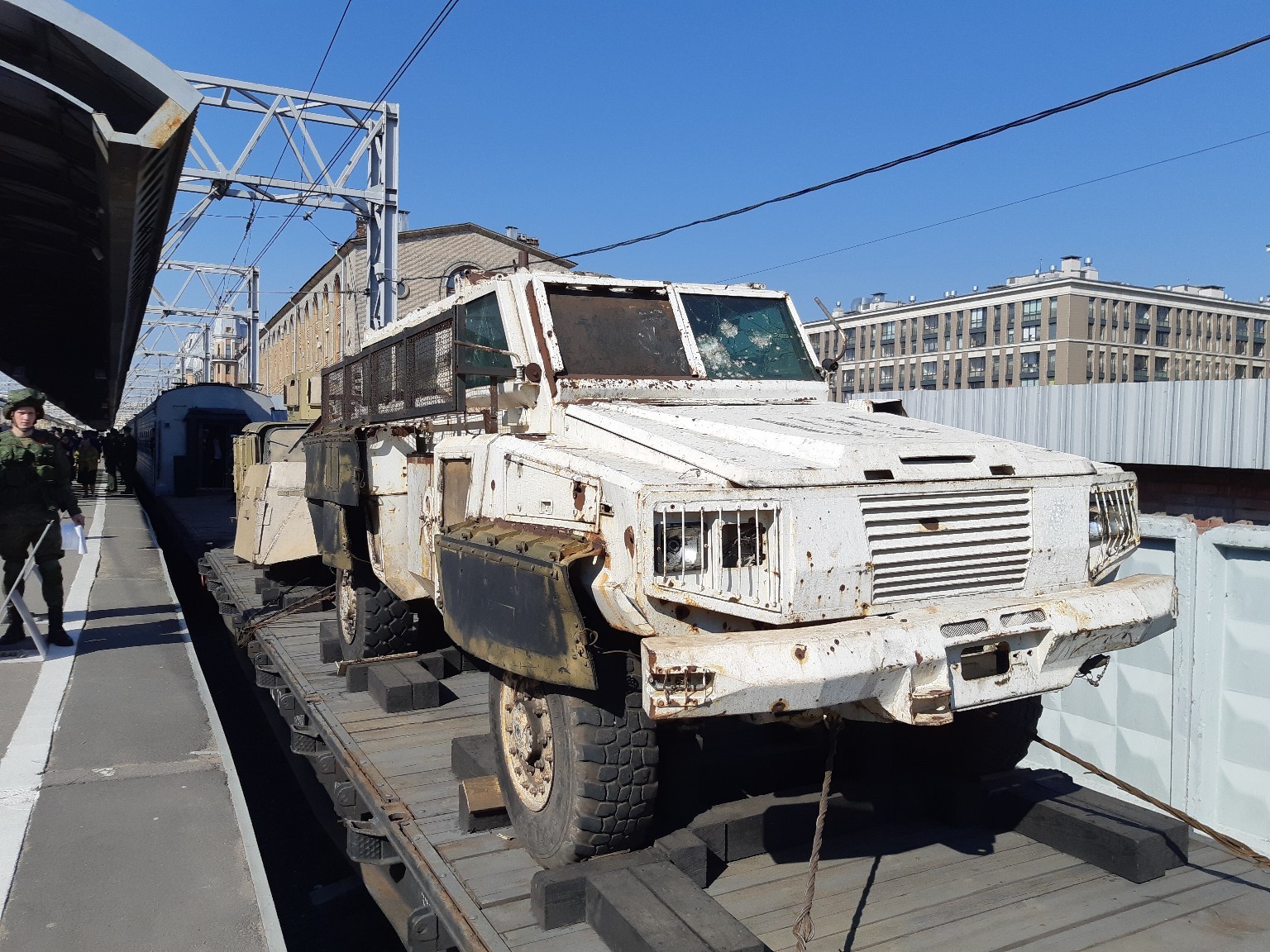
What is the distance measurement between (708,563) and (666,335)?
6.59 ft

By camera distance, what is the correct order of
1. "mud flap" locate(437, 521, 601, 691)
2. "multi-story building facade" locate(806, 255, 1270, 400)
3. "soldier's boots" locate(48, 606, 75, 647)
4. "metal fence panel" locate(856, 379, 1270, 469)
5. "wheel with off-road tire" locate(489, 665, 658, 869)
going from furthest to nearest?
"multi-story building facade" locate(806, 255, 1270, 400)
"metal fence panel" locate(856, 379, 1270, 469)
"soldier's boots" locate(48, 606, 75, 647)
"wheel with off-road tire" locate(489, 665, 658, 869)
"mud flap" locate(437, 521, 601, 691)

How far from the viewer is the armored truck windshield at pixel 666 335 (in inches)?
180

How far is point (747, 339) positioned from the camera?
5059 mm

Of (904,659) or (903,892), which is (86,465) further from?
(904,659)

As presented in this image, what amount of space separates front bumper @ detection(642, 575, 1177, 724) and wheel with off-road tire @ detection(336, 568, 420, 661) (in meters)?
3.37

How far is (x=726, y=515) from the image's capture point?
3004 millimetres

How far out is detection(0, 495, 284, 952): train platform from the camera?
10.5 ft

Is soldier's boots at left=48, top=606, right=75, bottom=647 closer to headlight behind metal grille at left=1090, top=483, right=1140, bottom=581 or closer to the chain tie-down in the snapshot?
the chain tie-down

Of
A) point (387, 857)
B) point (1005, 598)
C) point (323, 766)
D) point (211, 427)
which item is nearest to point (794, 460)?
point (1005, 598)

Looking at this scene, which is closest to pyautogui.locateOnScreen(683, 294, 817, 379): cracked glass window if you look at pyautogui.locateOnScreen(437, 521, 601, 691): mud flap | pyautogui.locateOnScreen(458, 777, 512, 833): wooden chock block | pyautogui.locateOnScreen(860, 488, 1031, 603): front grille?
pyautogui.locateOnScreen(437, 521, 601, 691): mud flap

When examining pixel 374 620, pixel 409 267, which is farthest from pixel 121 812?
pixel 409 267

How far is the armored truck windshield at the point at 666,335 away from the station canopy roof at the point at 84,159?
323cm

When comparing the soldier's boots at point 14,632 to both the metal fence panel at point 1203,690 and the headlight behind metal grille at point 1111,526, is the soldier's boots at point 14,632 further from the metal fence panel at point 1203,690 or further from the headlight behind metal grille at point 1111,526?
the metal fence panel at point 1203,690

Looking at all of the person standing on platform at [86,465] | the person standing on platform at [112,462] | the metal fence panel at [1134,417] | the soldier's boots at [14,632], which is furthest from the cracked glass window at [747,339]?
the person standing on platform at [112,462]
